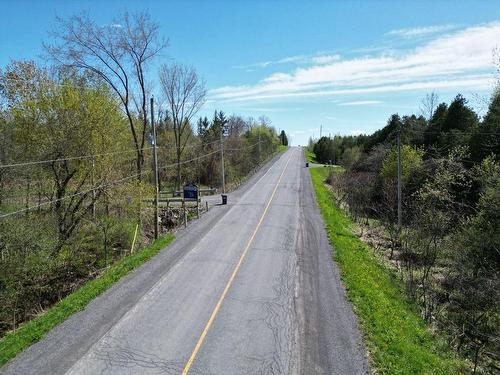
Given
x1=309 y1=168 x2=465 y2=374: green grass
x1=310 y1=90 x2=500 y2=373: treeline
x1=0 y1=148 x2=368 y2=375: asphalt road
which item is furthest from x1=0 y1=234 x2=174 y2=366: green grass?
x1=310 y1=90 x2=500 y2=373: treeline

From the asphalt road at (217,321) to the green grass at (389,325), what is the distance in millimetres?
485

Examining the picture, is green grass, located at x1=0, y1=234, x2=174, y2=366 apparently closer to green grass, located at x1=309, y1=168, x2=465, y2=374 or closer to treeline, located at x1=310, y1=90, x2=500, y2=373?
green grass, located at x1=309, y1=168, x2=465, y2=374

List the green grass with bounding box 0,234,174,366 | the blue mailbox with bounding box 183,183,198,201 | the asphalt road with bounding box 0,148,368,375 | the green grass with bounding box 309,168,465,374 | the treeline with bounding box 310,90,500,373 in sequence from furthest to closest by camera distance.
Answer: the blue mailbox with bounding box 183,183,198,201 → the treeline with bounding box 310,90,500,373 → the green grass with bounding box 0,234,174,366 → the asphalt road with bounding box 0,148,368,375 → the green grass with bounding box 309,168,465,374

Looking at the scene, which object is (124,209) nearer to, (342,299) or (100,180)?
(100,180)

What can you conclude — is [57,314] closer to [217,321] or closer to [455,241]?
[217,321]

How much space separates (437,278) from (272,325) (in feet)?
38.7

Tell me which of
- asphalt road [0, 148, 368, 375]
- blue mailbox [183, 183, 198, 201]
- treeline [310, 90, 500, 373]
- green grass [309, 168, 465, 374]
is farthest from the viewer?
blue mailbox [183, 183, 198, 201]

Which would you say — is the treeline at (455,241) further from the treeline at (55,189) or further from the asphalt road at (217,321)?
the treeline at (55,189)

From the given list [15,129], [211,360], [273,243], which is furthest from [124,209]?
[211,360]

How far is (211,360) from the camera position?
1041 centimetres

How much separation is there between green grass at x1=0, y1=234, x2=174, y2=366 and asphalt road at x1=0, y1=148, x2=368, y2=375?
1.17 ft

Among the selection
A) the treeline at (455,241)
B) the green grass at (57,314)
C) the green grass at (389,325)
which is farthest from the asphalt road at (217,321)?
the treeline at (455,241)

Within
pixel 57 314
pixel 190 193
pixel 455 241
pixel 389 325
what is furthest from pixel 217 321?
pixel 190 193

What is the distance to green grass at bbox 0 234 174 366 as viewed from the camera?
1143cm
